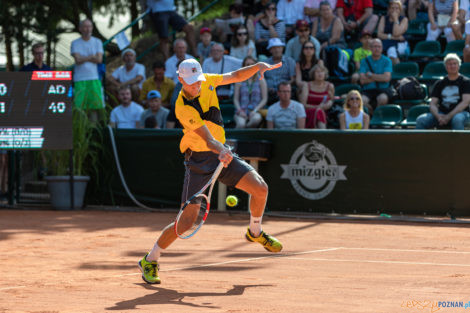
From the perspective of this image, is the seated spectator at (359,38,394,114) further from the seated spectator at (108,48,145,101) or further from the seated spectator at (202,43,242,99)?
the seated spectator at (108,48,145,101)

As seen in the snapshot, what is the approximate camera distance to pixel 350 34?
16.1m

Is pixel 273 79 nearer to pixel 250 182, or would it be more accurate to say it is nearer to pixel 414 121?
pixel 414 121

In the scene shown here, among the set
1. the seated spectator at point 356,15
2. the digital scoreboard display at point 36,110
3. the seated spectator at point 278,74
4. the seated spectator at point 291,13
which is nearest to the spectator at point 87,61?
the digital scoreboard display at point 36,110

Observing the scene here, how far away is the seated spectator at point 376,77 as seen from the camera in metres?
14.1

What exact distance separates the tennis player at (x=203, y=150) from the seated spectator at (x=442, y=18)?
8941 millimetres

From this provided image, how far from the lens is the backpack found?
1403 centimetres

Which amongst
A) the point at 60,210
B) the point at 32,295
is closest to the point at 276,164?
the point at 60,210

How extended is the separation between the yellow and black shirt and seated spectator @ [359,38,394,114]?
7.61 m

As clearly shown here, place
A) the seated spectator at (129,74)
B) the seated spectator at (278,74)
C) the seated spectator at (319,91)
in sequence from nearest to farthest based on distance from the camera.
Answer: the seated spectator at (319,91) → the seated spectator at (278,74) → the seated spectator at (129,74)

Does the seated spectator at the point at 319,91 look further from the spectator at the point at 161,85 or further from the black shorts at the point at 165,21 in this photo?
the black shorts at the point at 165,21

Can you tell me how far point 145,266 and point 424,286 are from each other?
2.30 metres

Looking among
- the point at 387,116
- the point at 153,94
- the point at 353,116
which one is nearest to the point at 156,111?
the point at 153,94

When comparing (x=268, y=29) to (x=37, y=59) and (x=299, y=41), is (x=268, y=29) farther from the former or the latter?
(x=37, y=59)

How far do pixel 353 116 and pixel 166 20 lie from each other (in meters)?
5.47
